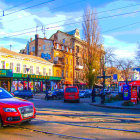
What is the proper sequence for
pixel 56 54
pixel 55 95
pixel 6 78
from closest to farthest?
pixel 55 95, pixel 6 78, pixel 56 54

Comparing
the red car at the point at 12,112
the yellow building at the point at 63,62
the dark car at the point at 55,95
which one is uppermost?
the yellow building at the point at 63,62

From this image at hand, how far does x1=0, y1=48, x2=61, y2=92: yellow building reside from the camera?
34.2 m

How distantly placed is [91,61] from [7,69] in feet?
56.2

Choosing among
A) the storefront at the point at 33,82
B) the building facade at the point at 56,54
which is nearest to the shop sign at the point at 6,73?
the storefront at the point at 33,82

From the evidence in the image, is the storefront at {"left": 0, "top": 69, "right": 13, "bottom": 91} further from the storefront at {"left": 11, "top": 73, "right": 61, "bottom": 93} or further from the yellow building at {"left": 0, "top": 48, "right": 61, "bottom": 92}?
the storefront at {"left": 11, "top": 73, "right": 61, "bottom": 93}

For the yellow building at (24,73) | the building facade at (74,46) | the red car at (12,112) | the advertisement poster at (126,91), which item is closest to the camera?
the red car at (12,112)

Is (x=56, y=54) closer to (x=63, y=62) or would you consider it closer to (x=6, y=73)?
(x=63, y=62)

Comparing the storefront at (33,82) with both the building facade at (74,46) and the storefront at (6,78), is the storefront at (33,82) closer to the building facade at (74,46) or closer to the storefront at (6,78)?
the storefront at (6,78)

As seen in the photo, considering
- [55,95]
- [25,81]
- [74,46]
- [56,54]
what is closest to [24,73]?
[25,81]

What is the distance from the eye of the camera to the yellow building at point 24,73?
112 ft

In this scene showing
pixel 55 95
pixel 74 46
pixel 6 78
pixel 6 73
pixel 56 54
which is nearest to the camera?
pixel 55 95

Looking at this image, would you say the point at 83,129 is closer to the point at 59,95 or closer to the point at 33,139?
the point at 33,139

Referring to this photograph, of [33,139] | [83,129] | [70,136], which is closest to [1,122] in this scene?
[33,139]

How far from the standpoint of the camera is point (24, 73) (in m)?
38.8
